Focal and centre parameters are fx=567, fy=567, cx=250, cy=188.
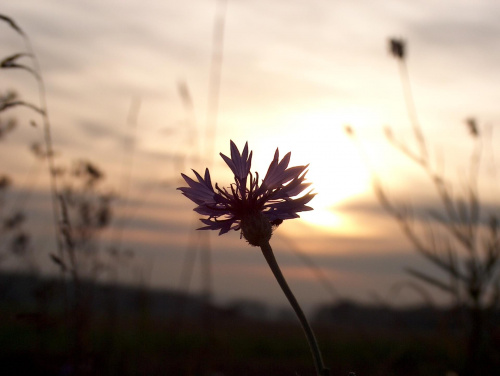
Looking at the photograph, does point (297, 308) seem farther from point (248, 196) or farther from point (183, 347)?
point (183, 347)

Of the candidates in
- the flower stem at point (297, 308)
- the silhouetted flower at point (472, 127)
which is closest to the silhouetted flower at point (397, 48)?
the silhouetted flower at point (472, 127)

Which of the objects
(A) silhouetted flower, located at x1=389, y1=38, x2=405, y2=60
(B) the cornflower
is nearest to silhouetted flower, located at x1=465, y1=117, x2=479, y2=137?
(A) silhouetted flower, located at x1=389, y1=38, x2=405, y2=60

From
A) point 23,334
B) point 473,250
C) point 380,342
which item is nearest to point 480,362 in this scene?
point 473,250

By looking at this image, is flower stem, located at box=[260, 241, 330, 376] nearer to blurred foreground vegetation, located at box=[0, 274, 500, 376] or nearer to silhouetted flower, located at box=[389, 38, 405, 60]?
blurred foreground vegetation, located at box=[0, 274, 500, 376]

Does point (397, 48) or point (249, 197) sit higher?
point (397, 48)

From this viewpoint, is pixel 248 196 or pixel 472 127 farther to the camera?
pixel 472 127

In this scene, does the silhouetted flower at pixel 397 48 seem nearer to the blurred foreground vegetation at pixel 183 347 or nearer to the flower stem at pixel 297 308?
the blurred foreground vegetation at pixel 183 347

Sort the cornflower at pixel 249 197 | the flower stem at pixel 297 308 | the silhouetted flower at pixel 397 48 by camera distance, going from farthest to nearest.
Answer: the silhouetted flower at pixel 397 48 → the cornflower at pixel 249 197 → the flower stem at pixel 297 308

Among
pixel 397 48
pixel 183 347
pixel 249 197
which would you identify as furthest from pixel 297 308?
pixel 183 347

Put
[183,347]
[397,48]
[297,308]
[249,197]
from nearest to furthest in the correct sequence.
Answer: [297,308]
[249,197]
[397,48]
[183,347]
